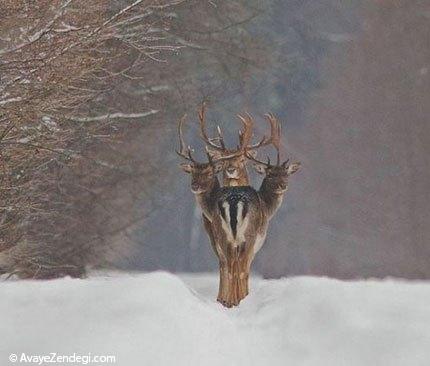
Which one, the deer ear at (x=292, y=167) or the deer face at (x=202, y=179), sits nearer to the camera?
the deer face at (x=202, y=179)

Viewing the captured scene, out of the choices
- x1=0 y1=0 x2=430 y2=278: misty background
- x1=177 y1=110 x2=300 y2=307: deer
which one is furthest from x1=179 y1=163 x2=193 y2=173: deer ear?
x1=0 y1=0 x2=430 y2=278: misty background

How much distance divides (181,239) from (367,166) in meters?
6.08

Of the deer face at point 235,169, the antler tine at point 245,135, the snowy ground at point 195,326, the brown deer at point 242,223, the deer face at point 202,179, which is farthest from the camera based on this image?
the antler tine at point 245,135

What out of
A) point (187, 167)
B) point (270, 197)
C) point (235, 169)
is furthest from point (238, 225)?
point (235, 169)

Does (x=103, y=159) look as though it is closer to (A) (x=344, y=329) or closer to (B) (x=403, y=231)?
(A) (x=344, y=329)

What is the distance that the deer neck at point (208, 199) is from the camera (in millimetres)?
13844

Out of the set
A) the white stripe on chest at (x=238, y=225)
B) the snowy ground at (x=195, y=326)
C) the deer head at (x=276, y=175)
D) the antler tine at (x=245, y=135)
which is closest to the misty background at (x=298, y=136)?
the antler tine at (x=245, y=135)

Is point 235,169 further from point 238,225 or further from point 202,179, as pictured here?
point 238,225

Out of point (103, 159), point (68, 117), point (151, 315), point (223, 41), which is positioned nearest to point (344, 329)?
point (151, 315)

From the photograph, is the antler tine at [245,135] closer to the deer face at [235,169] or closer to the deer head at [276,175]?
the deer face at [235,169]

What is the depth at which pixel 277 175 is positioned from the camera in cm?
1408

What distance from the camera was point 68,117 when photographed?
1614 centimetres

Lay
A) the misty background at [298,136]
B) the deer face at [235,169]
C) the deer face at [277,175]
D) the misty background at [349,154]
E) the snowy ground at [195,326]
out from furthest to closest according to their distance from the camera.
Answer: the misty background at [349,154], the misty background at [298,136], the deer face at [235,169], the deer face at [277,175], the snowy ground at [195,326]

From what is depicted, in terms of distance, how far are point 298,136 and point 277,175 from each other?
29387mm
